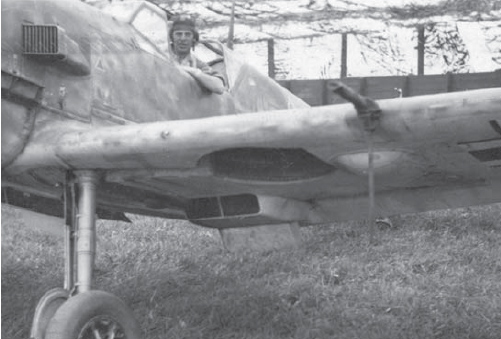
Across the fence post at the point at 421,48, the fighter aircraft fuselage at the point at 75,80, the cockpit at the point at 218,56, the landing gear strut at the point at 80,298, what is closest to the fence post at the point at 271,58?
the fence post at the point at 421,48

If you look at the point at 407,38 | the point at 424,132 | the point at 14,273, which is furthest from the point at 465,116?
the point at 407,38

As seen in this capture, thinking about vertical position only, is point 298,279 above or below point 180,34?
below

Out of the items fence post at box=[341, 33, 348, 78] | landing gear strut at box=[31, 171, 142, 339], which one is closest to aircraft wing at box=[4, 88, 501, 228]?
landing gear strut at box=[31, 171, 142, 339]

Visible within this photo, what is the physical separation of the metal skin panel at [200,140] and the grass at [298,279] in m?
0.72

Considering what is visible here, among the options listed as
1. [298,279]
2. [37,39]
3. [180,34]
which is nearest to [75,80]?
[37,39]

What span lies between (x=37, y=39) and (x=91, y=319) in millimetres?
1433

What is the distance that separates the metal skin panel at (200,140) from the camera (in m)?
3.21

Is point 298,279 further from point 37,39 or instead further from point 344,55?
point 344,55

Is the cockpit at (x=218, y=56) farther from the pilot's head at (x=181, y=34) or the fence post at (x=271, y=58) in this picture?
the fence post at (x=271, y=58)

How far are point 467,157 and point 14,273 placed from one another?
3.87m

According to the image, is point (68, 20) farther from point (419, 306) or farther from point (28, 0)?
point (419, 306)

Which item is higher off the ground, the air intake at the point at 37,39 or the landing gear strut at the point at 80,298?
the air intake at the point at 37,39

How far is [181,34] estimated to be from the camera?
457cm

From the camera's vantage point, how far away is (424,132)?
3.15m
